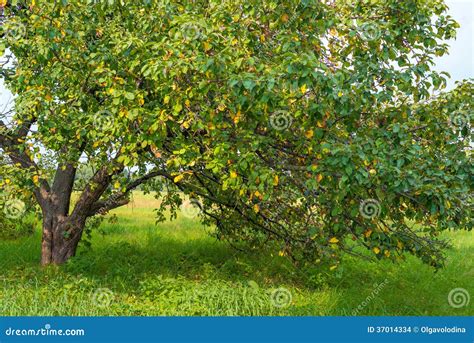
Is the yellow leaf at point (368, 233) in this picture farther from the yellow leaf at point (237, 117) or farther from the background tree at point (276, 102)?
the yellow leaf at point (237, 117)

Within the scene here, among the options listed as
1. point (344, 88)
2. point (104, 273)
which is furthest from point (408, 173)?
point (104, 273)

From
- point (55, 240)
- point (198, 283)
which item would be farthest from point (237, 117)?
point (55, 240)

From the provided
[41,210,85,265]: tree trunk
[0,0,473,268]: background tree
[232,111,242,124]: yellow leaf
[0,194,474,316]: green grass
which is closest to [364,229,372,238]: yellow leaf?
[0,0,473,268]: background tree

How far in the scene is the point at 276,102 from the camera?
6836 mm

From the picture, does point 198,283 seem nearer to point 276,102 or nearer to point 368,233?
point 368,233

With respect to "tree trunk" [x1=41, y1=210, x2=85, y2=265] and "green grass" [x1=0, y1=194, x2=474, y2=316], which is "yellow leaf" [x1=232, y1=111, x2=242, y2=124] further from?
"tree trunk" [x1=41, y1=210, x2=85, y2=265]

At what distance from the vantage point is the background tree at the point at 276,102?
6680mm

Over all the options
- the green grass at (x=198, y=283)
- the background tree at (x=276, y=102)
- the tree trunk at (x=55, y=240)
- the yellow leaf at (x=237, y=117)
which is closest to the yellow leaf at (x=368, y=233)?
the background tree at (x=276, y=102)

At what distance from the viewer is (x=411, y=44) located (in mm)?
8383

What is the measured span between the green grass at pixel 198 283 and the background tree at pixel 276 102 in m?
1.64

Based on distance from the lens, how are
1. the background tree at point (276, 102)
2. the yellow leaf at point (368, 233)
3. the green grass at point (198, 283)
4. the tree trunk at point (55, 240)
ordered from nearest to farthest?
the background tree at point (276, 102) < the yellow leaf at point (368, 233) < the green grass at point (198, 283) < the tree trunk at point (55, 240)

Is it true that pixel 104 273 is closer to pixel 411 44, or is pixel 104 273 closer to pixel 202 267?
pixel 202 267

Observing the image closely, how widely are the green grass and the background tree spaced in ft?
5.40

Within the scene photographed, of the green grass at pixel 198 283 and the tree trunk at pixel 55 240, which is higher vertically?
the tree trunk at pixel 55 240
